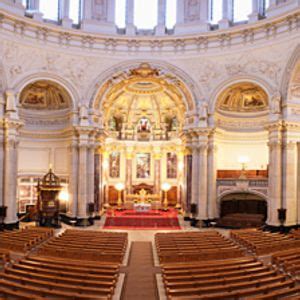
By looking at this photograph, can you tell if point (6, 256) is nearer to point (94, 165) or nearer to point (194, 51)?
point (94, 165)

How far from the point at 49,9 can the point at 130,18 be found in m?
6.01

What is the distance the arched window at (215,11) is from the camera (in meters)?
25.8

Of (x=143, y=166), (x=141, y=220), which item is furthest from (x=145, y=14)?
(x=141, y=220)

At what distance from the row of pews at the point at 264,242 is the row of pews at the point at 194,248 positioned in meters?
0.75

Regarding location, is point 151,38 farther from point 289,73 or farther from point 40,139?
point 40,139

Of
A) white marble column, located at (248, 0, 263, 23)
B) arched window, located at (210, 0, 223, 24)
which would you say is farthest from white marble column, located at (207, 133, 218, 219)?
arched window, located at (210, 0, 223, 24)

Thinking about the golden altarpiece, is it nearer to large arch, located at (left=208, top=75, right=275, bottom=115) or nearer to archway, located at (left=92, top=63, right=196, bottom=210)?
archway, located at (left=92, top=63, right=196, bottom=210)

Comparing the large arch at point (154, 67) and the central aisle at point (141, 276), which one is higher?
the large arch at point (154, 67)

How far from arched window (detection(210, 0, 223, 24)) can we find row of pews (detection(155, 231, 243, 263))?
1634 centimetres

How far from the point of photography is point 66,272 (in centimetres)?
1060

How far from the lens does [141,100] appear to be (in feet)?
116

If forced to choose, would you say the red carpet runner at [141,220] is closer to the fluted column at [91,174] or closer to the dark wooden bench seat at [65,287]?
the fluted column at [91,174]

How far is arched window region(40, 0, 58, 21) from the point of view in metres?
25.2

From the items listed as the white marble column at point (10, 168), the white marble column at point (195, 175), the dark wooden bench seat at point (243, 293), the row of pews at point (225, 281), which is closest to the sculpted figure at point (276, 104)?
the white marble column at point (195, 175)
